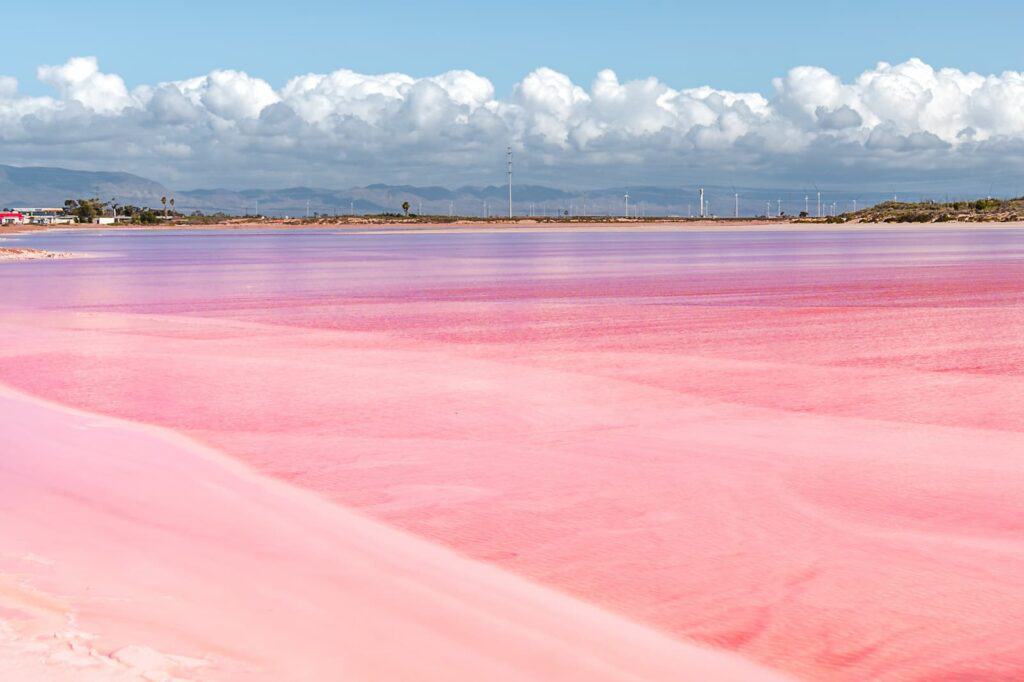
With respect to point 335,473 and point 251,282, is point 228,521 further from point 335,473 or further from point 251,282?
point 251,282

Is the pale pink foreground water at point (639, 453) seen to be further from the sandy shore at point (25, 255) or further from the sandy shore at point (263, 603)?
the sandy shore at point (25, 255)

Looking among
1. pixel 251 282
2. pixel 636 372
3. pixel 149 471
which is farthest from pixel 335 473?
pixel 251 282

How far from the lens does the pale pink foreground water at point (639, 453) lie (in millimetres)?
8180

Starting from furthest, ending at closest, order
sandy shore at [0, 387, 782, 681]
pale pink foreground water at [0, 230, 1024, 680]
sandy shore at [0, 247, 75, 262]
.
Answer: sandy shore at [0, 247, 75, 262]
pale pink foreground water at [0, 230, 1024, 680]
sandy shore at [0, 387, 782, 681]

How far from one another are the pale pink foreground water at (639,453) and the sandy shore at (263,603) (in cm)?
7

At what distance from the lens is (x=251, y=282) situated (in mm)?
46656

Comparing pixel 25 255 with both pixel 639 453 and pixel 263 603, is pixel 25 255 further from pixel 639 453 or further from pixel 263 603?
pixel 263 603

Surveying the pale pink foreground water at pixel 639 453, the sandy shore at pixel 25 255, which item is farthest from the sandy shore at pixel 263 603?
the sandy shore at pixel 25 255

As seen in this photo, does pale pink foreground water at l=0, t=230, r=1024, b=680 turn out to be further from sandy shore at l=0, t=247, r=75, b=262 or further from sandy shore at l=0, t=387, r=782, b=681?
sandy shore at l=0, t=247, r=75, b=262

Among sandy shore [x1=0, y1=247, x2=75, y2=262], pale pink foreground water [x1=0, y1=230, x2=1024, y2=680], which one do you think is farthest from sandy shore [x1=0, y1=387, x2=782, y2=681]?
sandy shore [x1=0, y1=247, x2=75, y2=262]

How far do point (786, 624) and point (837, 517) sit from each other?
9.20ft

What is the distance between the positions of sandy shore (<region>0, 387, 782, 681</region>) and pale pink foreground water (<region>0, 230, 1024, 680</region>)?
0.07 m

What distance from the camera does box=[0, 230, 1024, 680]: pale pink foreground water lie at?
8.18m

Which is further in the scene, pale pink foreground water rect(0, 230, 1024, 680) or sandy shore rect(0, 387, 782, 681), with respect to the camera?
pale pink foreground water rect(0, 230, 1024, 680)
